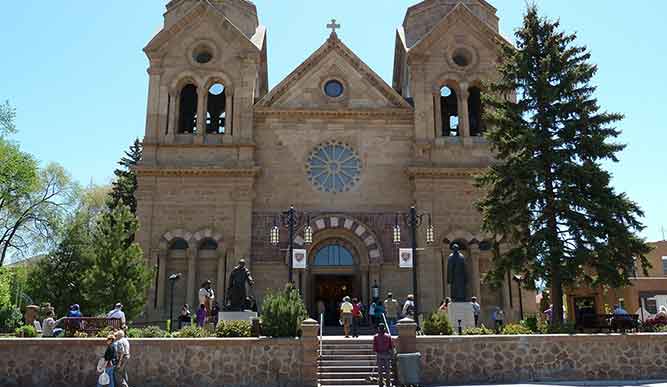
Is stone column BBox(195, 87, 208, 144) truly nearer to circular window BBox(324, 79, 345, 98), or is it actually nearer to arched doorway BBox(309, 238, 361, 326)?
circular window BBox(324, 79, 345, 98)

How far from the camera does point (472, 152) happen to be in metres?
31.5

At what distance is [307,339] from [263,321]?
1591 mm

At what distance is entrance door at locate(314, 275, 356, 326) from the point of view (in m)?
30.8

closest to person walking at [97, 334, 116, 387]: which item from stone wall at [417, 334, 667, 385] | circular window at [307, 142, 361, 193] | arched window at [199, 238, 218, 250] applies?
stone wall at [417, 334, 667, 385]

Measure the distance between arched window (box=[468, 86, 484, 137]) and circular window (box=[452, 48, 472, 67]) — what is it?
1.49 meters

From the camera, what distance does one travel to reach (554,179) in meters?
21.6

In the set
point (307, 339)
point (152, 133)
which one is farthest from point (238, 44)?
point (307, 339)

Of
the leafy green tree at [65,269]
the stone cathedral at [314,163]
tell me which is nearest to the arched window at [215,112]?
the stone cathedral at [314,163]

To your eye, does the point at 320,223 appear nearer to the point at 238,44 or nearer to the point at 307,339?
the point at 238,44

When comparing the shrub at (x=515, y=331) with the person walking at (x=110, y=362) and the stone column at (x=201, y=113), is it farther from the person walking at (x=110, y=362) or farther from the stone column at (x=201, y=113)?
the stone column at (x=201, y=113)

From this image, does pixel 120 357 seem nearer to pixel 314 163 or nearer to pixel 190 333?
pixel 190 333

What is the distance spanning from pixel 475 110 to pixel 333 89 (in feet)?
28.0

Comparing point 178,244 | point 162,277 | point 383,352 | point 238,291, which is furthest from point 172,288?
point 383,352

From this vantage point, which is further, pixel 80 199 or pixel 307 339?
pixel 80 199
